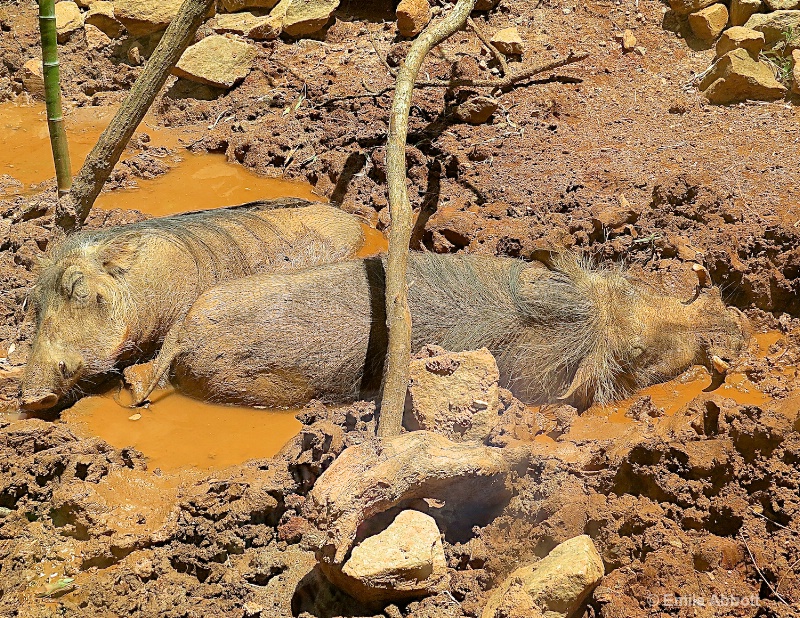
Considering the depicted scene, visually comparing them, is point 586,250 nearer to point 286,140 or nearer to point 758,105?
point 758,105

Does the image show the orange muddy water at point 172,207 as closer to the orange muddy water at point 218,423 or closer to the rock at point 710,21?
the orange muddy water at point 218,423

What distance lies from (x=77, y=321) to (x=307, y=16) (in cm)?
460

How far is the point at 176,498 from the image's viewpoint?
3.52 metres

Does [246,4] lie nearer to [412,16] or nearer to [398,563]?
[412,16]

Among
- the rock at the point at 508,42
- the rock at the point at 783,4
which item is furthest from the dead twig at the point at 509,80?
the rock at the point at 783,4

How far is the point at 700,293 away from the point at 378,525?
264 centimetres

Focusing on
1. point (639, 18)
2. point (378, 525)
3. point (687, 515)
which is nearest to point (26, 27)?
point (639, 18)

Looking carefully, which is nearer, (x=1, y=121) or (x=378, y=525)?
(x=378, y=525)

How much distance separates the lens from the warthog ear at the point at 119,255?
4.66 metres

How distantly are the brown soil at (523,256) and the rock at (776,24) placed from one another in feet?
1.35

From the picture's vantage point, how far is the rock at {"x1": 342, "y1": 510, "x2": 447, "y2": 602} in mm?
2762

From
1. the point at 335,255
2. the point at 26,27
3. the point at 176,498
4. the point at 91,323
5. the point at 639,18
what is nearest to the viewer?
the point at 176,498

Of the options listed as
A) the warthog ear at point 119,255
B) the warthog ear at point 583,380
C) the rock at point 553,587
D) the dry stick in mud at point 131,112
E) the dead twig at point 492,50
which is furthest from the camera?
the dead twig at point 492,50

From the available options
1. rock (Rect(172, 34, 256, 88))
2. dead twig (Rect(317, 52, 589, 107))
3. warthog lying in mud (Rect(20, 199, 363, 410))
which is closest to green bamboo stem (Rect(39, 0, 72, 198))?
warthog lying in mud (Rect(20, 199, 363, 410))
